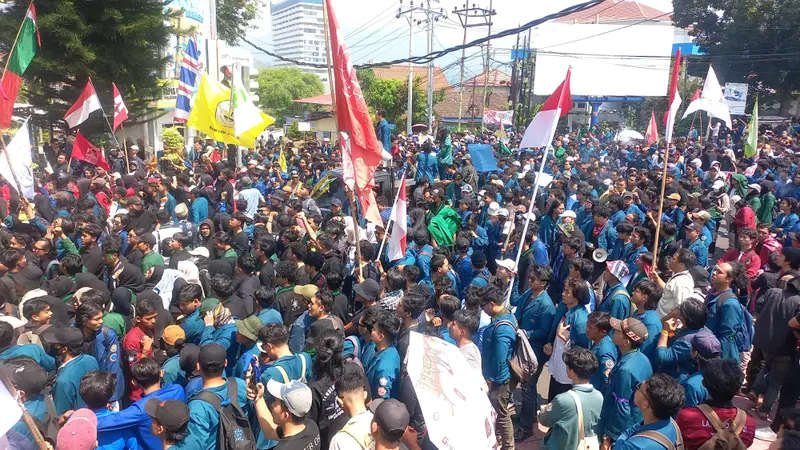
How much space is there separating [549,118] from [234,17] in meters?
37.3

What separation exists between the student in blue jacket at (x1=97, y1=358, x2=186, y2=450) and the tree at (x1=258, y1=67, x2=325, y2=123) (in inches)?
2897

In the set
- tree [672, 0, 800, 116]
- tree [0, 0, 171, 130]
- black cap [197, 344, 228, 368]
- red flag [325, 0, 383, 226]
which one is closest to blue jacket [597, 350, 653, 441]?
black cap [197, 344, 228, 368]

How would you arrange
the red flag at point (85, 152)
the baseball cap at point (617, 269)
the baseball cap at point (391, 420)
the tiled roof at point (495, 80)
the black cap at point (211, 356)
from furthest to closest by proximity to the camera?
the tiled roof at point (495, 80) < the red flag at point (85, 152) < the baseball cap at point (617, 269) < the black cap at point (211, 356) < the baseball cap at point (391, 420)

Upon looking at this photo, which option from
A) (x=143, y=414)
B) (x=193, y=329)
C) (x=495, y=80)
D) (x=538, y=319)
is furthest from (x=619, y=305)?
(x=495, y=80)

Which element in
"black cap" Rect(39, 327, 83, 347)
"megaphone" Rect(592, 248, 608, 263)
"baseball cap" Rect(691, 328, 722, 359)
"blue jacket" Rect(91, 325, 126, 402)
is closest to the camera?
"baseball cap" Rect(691, 328, 722, 359)

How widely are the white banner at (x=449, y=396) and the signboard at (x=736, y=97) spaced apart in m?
33.9

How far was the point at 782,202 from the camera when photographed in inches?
380

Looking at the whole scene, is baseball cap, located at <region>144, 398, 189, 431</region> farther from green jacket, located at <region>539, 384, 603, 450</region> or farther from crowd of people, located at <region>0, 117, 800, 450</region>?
green jacket, located at <region>539, 384, 603, 450</region>

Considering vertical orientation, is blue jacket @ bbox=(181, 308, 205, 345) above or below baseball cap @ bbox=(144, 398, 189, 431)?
below

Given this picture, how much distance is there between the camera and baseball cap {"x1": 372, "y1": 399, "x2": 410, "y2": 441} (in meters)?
3.16

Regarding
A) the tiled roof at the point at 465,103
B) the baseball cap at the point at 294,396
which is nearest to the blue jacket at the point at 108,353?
the baseball cap at the point at 294,396

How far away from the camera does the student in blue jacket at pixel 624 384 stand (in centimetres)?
418

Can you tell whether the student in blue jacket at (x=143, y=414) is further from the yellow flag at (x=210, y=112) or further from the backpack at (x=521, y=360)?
the yellow flag at (x=210, y=112)

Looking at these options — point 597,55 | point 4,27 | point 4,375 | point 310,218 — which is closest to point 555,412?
point 4,375
